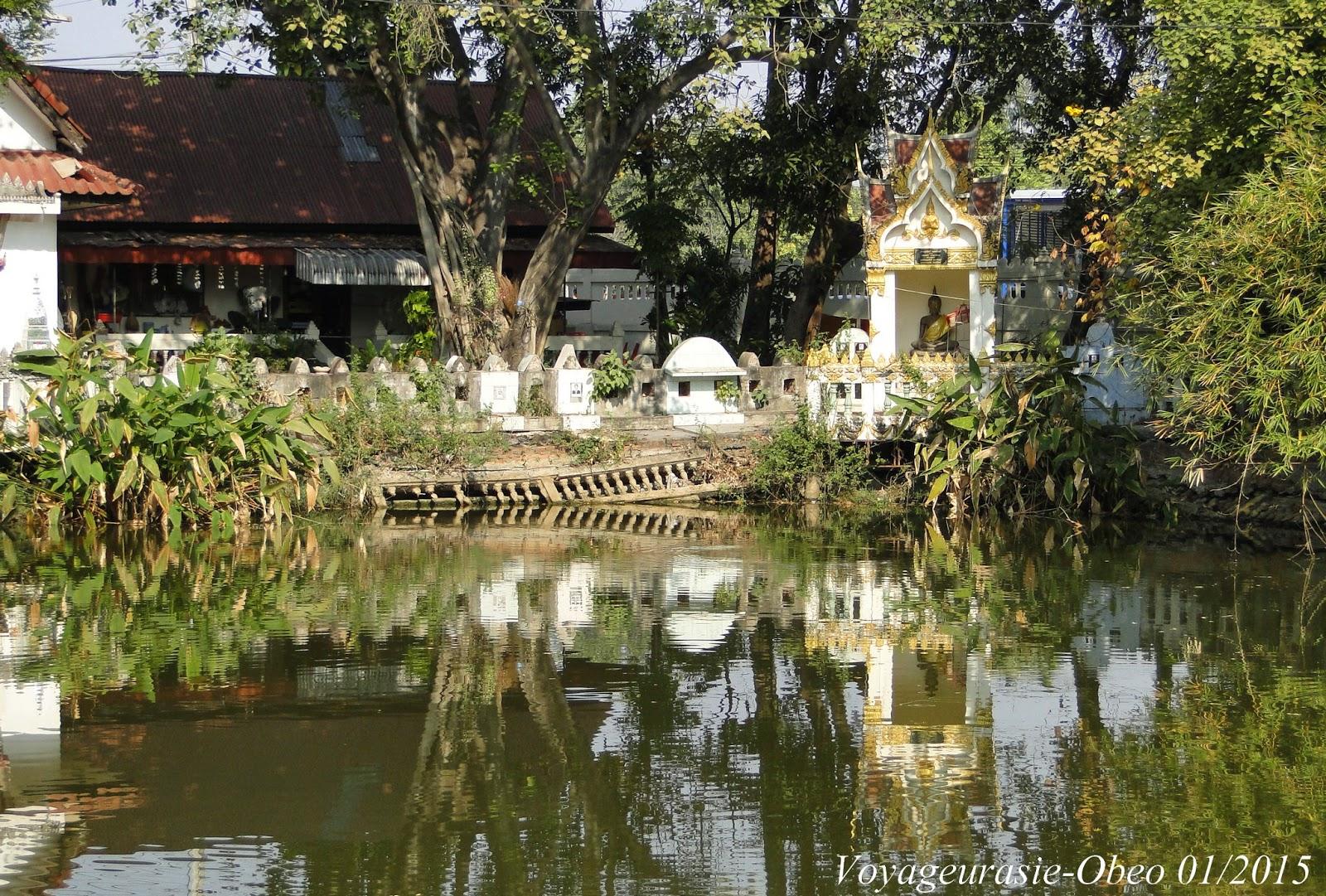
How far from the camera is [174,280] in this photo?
998 inches

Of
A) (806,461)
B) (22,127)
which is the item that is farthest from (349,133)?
(806,461)

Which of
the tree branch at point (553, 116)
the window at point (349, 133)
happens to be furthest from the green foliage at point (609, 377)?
the window at point (349, 133)

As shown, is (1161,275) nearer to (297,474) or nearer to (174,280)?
A: (297,474)

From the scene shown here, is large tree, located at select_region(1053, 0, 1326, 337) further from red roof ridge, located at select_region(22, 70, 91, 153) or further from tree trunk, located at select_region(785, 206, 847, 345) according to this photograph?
red roof ridge, located at select_region(22, 70, 91, 153)

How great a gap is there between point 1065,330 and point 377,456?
10.7 meters

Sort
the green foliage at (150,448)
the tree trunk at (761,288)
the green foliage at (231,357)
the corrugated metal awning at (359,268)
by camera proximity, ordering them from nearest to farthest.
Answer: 1. the green foliage at (150,448)
2. the green foliage at (231,357)
3. the corrugated metal awning at (359,268)
4. the tree trunk at (761,288)

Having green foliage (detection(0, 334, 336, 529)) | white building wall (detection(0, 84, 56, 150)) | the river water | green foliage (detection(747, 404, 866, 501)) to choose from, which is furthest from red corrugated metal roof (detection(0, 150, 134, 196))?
green foliage (detection(747, 404, 866, 501))

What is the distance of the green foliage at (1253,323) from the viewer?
14.7 m

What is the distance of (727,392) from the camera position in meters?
20.2

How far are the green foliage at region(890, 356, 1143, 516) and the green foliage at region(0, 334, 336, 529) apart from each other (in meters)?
6.98

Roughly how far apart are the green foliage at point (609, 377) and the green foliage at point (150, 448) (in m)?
3.67

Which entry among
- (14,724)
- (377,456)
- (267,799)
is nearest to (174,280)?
(377,456)

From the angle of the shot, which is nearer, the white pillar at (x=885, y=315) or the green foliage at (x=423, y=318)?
the white pillar at (x=885, y=315)

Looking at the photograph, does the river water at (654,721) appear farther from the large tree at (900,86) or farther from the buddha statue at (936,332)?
the large tree at (900,86)
